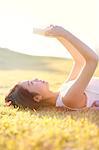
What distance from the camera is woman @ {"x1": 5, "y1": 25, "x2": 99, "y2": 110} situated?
3.80 meters

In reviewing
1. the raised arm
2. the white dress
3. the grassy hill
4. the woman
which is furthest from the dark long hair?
the grassy hill

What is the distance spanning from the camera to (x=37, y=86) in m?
Result: 4.03

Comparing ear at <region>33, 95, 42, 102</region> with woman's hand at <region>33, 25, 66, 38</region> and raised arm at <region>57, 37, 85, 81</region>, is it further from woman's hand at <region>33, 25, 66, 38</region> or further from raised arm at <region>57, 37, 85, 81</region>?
woman's hand at <region>33, 25, 66, 38</region>

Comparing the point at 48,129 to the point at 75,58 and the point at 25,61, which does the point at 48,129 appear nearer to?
the point at 75,58

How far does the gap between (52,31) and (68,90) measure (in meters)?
0.56

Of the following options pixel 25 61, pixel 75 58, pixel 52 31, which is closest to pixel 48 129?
pixel 52 31

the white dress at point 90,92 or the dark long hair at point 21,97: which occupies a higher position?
the white dress at point 90,92

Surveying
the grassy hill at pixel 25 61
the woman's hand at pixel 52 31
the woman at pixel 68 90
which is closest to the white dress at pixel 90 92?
the woman at pixel 68 90

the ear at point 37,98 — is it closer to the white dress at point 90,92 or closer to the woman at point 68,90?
the woman at point 68,90

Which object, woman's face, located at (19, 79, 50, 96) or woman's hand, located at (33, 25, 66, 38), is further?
woman's face, located at (19, 79, 50, 96)

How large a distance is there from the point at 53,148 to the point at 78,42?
6.22 ft

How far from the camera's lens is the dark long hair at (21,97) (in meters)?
4.02

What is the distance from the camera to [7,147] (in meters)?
2.09

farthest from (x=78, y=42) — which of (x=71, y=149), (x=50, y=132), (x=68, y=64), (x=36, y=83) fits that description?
(x=68, y=64)
